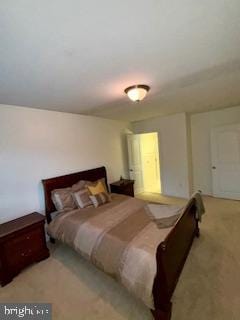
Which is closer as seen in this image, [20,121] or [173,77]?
[173,77]

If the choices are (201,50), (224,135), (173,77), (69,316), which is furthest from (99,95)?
(224,135)

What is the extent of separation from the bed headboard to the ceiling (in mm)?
1474

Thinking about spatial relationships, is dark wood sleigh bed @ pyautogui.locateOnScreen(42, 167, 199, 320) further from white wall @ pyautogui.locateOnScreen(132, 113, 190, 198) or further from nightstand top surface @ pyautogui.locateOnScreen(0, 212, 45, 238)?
white wall @ pyautogui.locateOnScreen(132, 113, 190, 198)

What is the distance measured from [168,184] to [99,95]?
11.7 feet

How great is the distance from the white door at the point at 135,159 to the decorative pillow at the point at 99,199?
2038mm

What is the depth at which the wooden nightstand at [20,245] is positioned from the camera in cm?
230

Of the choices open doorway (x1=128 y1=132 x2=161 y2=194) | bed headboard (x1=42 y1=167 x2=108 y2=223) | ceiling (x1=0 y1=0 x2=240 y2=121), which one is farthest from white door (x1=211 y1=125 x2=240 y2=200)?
bed headboard (x1=42 y1=167 x2=108 y2=223)

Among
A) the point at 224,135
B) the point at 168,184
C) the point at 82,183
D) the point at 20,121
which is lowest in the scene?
the point at 168,184

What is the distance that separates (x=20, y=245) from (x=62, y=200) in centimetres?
89

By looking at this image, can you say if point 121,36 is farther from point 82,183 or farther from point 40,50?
point 82,183

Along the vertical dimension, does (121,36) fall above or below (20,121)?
above

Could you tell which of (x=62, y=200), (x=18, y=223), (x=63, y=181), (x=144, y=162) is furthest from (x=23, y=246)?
(x=144, y=162)

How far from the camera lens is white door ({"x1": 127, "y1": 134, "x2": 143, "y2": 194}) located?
5.21m

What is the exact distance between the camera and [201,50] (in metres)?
1.61
